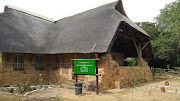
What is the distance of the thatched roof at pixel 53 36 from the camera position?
10273 millimetres

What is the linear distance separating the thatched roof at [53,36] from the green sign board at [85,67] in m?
1.31

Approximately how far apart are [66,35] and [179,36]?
807 inches

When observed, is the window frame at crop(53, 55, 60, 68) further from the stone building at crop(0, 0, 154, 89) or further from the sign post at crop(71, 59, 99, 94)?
the sign post at crop(71, 59, 99, 94)

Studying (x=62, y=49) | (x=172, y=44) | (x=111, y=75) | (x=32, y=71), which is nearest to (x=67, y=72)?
(x=62, y=49)

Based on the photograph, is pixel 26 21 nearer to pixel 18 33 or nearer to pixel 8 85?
pixel 18 33

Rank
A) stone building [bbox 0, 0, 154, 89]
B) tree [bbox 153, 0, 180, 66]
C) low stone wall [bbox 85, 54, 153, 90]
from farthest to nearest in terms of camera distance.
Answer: tree [bbox 153, 0, 180, 66] < stone building [bbox 0, 0, 154, 89] < low stone wall [bbox 85, 54, 153, 90]

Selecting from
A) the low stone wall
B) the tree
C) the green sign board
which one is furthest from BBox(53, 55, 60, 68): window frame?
the tree

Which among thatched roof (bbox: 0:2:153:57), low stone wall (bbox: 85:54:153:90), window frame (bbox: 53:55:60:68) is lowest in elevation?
low stone wall (bbox: 85:54:153:90)

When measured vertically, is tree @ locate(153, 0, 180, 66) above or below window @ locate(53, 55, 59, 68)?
above

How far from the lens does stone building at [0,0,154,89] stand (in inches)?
396

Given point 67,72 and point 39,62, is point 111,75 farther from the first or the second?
point 39,62

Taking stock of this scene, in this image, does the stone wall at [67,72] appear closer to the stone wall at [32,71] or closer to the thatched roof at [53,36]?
the stone wall at [32,71]

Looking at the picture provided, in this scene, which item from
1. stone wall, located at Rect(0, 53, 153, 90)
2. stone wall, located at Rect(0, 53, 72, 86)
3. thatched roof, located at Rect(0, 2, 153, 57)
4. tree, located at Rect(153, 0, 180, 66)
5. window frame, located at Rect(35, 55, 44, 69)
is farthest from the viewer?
tree, located at Rect(153, 0, 180, 66)

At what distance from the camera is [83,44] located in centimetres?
1074
